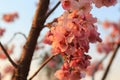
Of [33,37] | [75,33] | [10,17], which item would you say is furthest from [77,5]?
[10,17]

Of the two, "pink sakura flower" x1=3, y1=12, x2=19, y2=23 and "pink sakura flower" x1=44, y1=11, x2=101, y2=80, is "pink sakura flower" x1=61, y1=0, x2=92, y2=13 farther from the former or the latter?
"pink sakura flower" x1=3, y1=12, x2=19, y2=23

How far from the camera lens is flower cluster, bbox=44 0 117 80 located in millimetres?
1943

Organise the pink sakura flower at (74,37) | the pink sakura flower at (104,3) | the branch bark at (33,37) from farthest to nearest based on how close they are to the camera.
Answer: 1. the branch bark at (33,37)
2. the pink sakura flower at (104,3)
3. the pink sakura flower at (74,37)

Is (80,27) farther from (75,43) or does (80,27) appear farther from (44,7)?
(44,7)

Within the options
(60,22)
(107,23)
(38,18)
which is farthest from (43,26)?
(107,23)

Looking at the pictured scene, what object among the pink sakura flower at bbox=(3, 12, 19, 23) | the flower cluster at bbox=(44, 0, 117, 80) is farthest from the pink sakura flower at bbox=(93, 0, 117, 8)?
the pink sakura flower at bbox=(3, 12, 19, 23)

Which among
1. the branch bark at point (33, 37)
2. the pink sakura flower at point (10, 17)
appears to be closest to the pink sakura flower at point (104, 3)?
the branch bark at point (33, 37)

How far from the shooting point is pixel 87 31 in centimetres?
195

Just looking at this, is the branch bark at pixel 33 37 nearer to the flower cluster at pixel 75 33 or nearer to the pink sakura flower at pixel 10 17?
the flower cluster at pixel 75 33

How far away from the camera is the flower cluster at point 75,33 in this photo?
1943 millimetres

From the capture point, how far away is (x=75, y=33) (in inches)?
76.5

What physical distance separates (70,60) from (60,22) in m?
0.23

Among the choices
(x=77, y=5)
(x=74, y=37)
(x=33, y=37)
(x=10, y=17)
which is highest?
(x=77, y=5)

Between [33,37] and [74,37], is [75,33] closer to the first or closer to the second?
[74,37]
